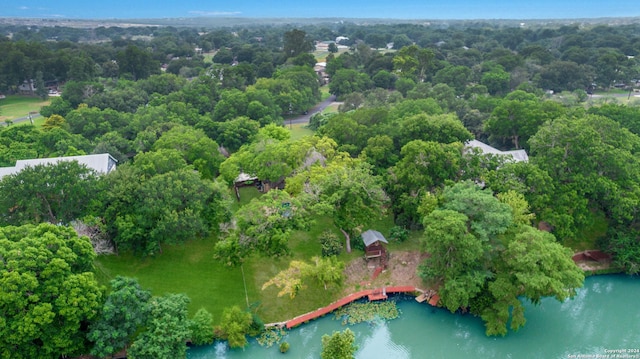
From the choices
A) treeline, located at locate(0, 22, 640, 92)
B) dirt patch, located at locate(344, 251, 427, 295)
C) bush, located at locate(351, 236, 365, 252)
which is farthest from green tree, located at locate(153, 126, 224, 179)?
treeline, located at locate(0, 22, 640, 92)

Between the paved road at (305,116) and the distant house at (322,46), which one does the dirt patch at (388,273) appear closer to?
the paved road at (305,116)

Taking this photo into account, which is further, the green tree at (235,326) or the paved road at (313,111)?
the paved road at (313,111)

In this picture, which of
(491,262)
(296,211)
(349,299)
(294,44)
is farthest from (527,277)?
(294,44)

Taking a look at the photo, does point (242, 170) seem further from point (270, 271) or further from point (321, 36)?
point (321, 36)

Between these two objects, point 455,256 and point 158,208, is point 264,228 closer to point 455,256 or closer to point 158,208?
point 158,208

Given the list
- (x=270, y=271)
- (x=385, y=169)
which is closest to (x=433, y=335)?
Result: (x=270, y=271)

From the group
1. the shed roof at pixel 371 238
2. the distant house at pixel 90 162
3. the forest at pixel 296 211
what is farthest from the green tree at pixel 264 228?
the distant house at pixel 90 162
